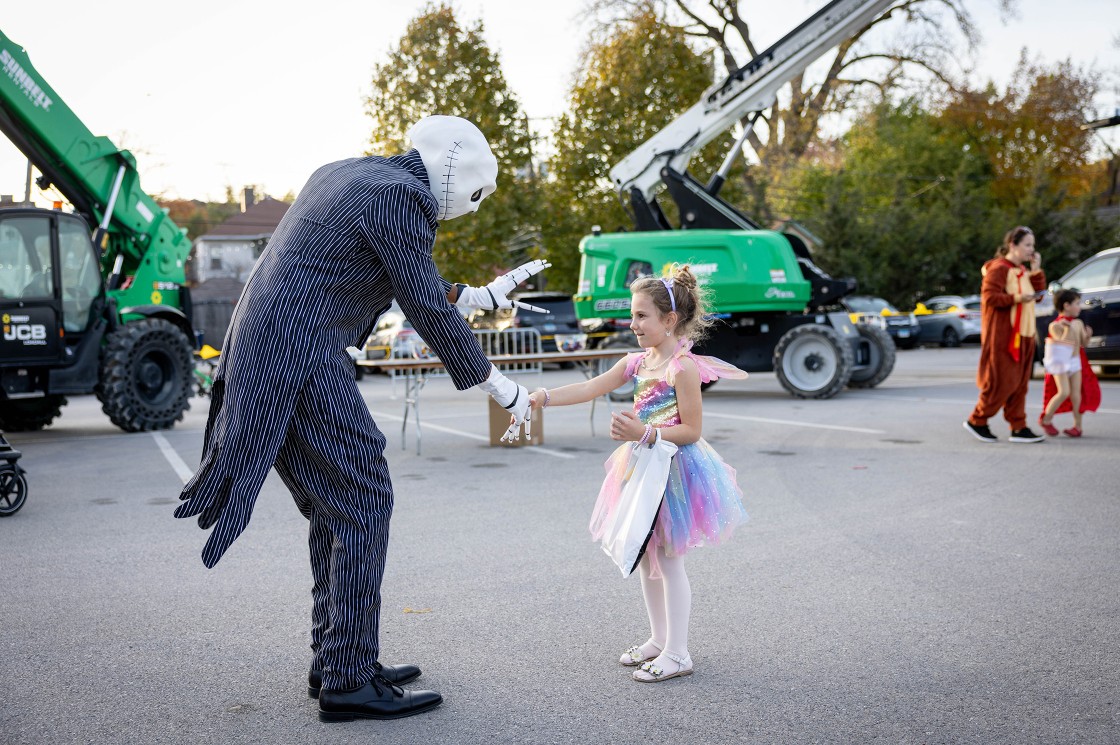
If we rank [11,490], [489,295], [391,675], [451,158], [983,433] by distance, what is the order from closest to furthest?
1. [451,158]
2. [391,675]
3. [489,295]
4. [11,490]
5. [983,433]

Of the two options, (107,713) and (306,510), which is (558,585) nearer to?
(306,510)

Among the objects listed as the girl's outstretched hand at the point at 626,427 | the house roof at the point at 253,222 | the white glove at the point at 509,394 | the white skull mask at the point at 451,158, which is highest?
the house roof at the point at 253,222

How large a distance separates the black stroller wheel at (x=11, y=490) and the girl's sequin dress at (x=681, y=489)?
15.3ft

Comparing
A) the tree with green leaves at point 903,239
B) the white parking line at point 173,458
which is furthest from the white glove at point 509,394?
the tree with green leaves at point 903,239

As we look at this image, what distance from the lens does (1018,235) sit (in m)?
9.45

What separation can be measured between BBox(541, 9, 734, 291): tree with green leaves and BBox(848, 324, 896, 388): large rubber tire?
1363 cm

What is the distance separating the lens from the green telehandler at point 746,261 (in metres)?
14.6

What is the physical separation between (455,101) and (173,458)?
19021mm

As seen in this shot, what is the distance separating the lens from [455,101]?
27.3 meters

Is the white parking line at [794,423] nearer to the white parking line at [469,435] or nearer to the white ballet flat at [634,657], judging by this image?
the white parking line at [469,435]

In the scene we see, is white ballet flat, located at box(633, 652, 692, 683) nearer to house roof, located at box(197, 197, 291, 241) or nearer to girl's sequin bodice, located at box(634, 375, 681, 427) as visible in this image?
girl's sequin bodice, located at box(634, 375, 681, 427)

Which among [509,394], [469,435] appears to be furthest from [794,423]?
[509,394]

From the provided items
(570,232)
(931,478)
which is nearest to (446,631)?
(931,478)

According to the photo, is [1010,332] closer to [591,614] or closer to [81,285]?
[591,614]
